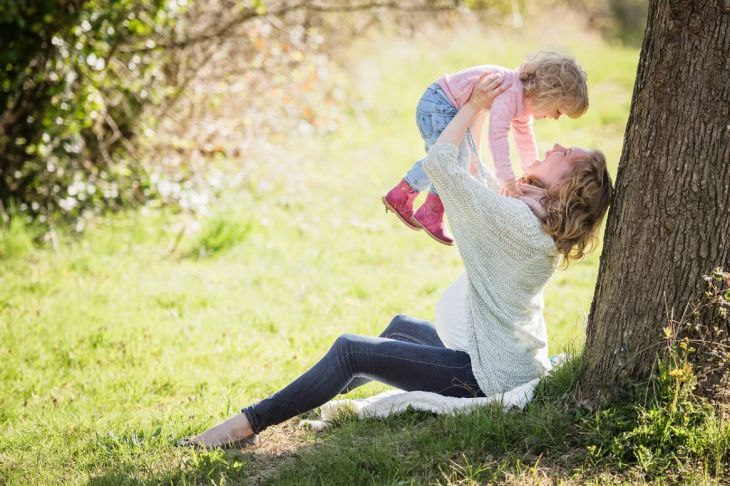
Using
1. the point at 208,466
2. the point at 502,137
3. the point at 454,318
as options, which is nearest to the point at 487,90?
the point at 502,137

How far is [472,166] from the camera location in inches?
133

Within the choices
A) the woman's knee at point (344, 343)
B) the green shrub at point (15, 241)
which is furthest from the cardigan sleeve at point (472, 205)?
the green shrub at point (15, 241)

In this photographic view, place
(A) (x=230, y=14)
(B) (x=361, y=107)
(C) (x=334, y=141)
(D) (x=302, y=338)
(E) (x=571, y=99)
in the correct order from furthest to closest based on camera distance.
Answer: (B) (x=361, y=107) < (C) (x=334, y=141) < (A) (x=230, y=14) < (D) (x=302, y=338) < (E) (x=571, y=99)

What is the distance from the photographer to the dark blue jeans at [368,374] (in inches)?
129

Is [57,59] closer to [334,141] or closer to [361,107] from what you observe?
[334,141]

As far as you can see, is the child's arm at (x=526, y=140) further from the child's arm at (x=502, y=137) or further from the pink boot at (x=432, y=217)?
the pink boot at (x=432, y=217)

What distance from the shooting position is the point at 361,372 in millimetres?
3297

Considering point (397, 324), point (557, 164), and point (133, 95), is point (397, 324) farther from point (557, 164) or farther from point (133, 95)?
point (133, 95)

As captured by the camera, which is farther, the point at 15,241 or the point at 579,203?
the point at 15,241

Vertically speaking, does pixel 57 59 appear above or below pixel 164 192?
above

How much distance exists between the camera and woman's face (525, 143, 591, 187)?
125 inches

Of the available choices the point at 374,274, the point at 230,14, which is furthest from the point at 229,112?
the point at 374,274

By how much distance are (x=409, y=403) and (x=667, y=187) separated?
146cm

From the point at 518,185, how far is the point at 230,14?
529 centimetres
